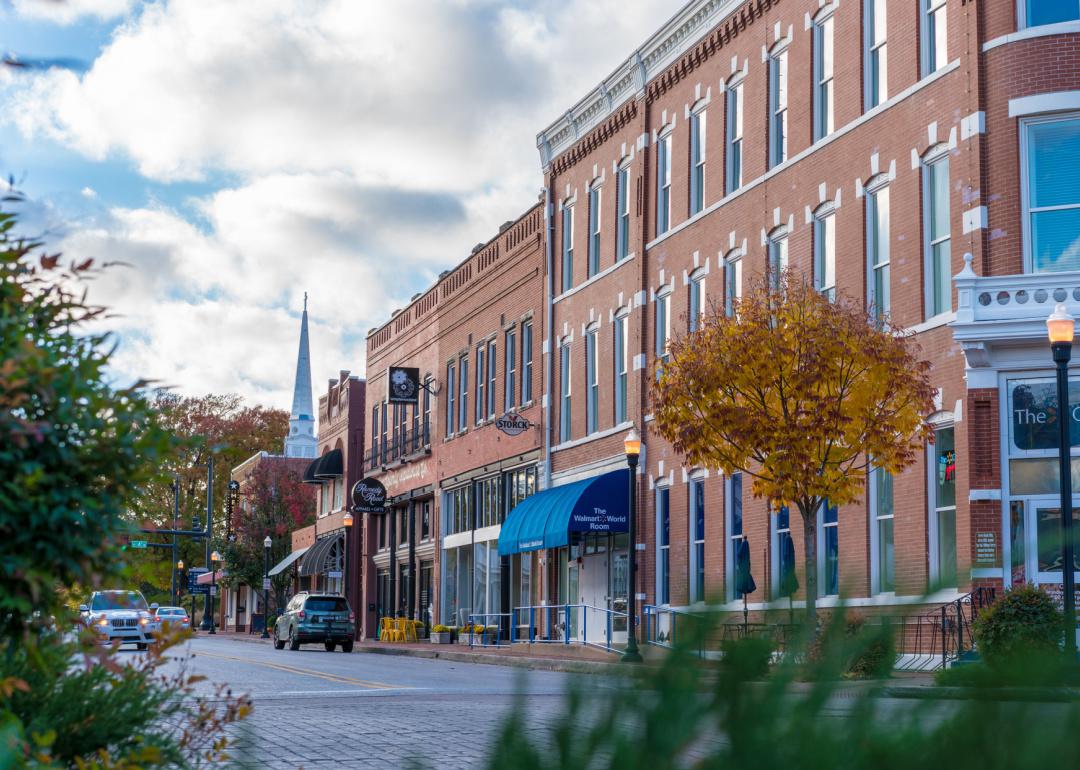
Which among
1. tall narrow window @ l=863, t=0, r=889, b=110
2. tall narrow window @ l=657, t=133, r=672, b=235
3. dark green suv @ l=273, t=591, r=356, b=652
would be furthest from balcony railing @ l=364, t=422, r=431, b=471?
tall narrow window @ l=863, t=0, r=889, b=110

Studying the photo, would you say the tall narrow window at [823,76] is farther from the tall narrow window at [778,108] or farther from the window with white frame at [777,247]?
the window with white frame at [777,247]

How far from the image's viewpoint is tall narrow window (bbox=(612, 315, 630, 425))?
33.3 m

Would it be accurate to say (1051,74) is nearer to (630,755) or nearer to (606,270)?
(606,270)

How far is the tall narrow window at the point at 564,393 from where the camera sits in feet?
121

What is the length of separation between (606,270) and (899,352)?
15025mm

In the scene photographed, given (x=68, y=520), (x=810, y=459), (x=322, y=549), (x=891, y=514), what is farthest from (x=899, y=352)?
(x=322, y=549)

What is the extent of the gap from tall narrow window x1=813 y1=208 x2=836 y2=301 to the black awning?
37671 millimetres

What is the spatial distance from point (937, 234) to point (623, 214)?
42.1 ft

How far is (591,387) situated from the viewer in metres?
35.3

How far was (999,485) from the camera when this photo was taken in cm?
2045

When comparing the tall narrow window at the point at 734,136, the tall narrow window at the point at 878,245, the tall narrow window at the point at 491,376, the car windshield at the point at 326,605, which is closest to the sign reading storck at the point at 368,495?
the car windshield at the point at 326,605

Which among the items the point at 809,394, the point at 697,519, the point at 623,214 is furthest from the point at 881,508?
the point at 623,214

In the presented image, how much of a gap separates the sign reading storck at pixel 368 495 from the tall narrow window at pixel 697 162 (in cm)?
2349

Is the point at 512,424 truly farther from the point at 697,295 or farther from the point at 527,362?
the point at 697,295
